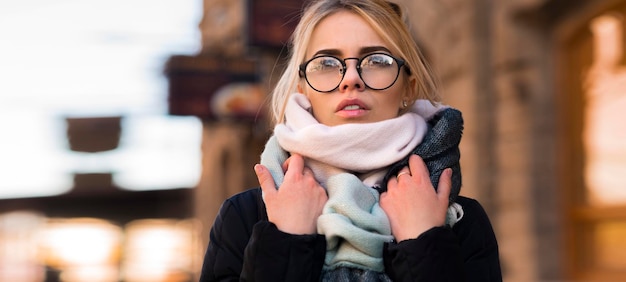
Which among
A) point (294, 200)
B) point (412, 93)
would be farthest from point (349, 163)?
point (412, 93)

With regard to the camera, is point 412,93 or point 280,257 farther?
point 412,93

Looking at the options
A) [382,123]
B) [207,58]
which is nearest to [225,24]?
[207,58]

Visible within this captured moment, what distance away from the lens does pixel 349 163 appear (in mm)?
1978

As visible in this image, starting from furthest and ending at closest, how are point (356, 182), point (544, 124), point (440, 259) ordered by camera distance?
point (544, 124) < point (356, 182) < point (440, 259)

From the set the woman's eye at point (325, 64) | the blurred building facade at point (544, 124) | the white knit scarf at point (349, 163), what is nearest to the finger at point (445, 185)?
the white knit scarf at point (349, 163)

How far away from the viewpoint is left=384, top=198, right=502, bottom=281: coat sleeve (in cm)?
179

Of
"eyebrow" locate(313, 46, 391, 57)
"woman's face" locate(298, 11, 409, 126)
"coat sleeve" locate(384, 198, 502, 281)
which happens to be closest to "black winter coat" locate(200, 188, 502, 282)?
"coat sleeve" locate(384, 198, 502, 281)

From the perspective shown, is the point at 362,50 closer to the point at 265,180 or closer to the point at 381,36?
the point at 381,36

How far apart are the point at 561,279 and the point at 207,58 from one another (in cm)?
795

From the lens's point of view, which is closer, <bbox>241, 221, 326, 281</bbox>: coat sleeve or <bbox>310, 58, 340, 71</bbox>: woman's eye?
<bbox>241, 221, 326, 281</bbox>: coat sleeve

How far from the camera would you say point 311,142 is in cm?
195

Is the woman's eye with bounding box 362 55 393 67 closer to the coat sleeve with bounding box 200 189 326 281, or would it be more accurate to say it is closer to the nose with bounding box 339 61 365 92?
the nose with bounding box 339 61 365 92

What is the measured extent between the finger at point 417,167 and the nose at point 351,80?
0.67 ft

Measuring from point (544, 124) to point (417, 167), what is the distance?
5610 millimetres
